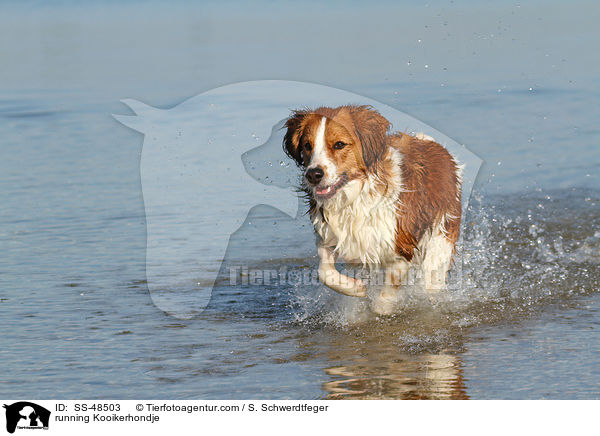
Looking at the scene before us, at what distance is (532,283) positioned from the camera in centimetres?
686

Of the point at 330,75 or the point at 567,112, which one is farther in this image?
the point at 330,75

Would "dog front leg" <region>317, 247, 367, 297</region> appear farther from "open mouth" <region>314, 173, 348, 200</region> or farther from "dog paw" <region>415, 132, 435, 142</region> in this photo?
"dog paw" <region>415, 132, 435, 142</region>

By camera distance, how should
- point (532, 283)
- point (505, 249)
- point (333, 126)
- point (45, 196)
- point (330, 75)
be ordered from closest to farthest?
point (333, 126), point (532, 283), point (505, 249), point (45, 196), point (330, 75)

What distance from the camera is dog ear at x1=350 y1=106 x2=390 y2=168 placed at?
567cm

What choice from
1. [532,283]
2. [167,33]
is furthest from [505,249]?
[167,33]

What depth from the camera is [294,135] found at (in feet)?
18.9

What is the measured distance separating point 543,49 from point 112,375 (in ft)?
39.7

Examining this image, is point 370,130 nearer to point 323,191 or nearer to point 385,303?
point 323,191

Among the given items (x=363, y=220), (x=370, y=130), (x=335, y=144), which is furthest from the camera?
(x=363, y=220)

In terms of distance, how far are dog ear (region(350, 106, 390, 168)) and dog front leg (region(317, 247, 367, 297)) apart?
28.5 inches

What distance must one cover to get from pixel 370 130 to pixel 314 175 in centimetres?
53

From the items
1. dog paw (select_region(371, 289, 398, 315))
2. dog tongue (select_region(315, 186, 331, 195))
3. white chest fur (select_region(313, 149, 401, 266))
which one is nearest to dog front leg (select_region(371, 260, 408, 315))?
dog paw (select_region(371, 289, 398, 315))

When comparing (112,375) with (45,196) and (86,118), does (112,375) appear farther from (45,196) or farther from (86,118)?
(86,118)

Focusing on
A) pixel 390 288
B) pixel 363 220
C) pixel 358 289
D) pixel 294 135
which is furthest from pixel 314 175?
pixel 390 288
